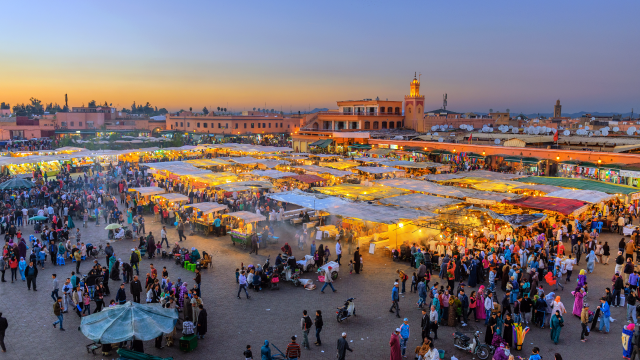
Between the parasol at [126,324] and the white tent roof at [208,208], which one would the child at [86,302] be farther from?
the white tent roof at [208,208]

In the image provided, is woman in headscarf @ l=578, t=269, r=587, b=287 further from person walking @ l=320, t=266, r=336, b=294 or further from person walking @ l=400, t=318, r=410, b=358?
person walking @ l=320, t=266, r=336, b=294

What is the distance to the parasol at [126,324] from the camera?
7945mm

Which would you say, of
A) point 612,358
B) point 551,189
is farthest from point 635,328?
point 551,189

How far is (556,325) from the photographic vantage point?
9578 millimetres

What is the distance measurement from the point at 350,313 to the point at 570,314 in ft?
18.8

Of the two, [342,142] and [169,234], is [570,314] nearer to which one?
[169,234]

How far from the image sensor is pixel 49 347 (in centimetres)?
929

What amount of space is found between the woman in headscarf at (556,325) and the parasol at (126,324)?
808 centimetres

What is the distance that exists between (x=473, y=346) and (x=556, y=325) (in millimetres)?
2037

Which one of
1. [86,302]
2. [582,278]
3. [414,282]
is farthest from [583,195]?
[86,302]

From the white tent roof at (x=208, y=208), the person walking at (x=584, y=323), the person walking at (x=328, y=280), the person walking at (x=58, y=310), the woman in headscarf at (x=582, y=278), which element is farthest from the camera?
the white tent roof at (x=208, y=208)

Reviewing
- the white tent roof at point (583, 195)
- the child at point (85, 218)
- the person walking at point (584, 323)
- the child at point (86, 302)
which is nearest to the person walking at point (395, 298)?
the person walking at point (584, 323)

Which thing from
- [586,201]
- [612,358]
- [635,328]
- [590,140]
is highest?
[590,140]

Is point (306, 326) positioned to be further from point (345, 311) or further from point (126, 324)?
point (126, 324)
